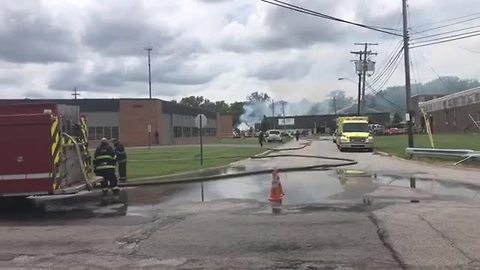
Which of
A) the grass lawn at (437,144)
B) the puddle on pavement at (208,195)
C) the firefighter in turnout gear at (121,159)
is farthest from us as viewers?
the grass lawn at (437,144)

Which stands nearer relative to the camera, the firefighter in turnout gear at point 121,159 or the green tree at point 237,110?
the firefighter in turnout gear at point 121,159

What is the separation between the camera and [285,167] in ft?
87.4

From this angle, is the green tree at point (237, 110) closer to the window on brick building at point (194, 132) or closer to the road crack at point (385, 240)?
the window on brick building at point (194, 132)

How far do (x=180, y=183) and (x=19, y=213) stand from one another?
7099mm

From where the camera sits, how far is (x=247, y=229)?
1047 centimetres

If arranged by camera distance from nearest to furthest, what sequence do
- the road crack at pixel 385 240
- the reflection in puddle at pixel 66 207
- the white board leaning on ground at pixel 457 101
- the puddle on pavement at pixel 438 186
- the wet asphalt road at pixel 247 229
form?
the road crack at pixel 385 240
the wet asphalt road at pixel 247 229
the reflection in puddle at pixel 66 207
the puddle on pavement at pixel 438 186
the white board leaning on ground at pixel 457 101

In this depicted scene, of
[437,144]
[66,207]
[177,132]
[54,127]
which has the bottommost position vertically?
[66,207]

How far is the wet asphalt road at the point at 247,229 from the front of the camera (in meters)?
8.09

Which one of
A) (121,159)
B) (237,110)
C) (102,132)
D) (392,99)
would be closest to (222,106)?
(237,110)

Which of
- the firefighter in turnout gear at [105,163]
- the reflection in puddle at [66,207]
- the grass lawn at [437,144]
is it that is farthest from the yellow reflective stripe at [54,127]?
the grass lawn at [437,144]

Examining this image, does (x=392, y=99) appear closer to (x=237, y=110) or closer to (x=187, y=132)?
(x=237, y=110)

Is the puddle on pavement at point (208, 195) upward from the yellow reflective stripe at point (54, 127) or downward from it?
downward

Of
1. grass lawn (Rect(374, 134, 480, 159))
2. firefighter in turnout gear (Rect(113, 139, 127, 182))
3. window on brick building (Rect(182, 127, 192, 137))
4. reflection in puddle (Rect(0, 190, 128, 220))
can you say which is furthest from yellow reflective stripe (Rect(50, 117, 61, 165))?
window on brick building (Rect(182, 127, 192, 137))

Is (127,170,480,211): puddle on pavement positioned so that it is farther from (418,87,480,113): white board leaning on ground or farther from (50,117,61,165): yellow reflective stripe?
(418,87,480,113): white board leaning on ground
